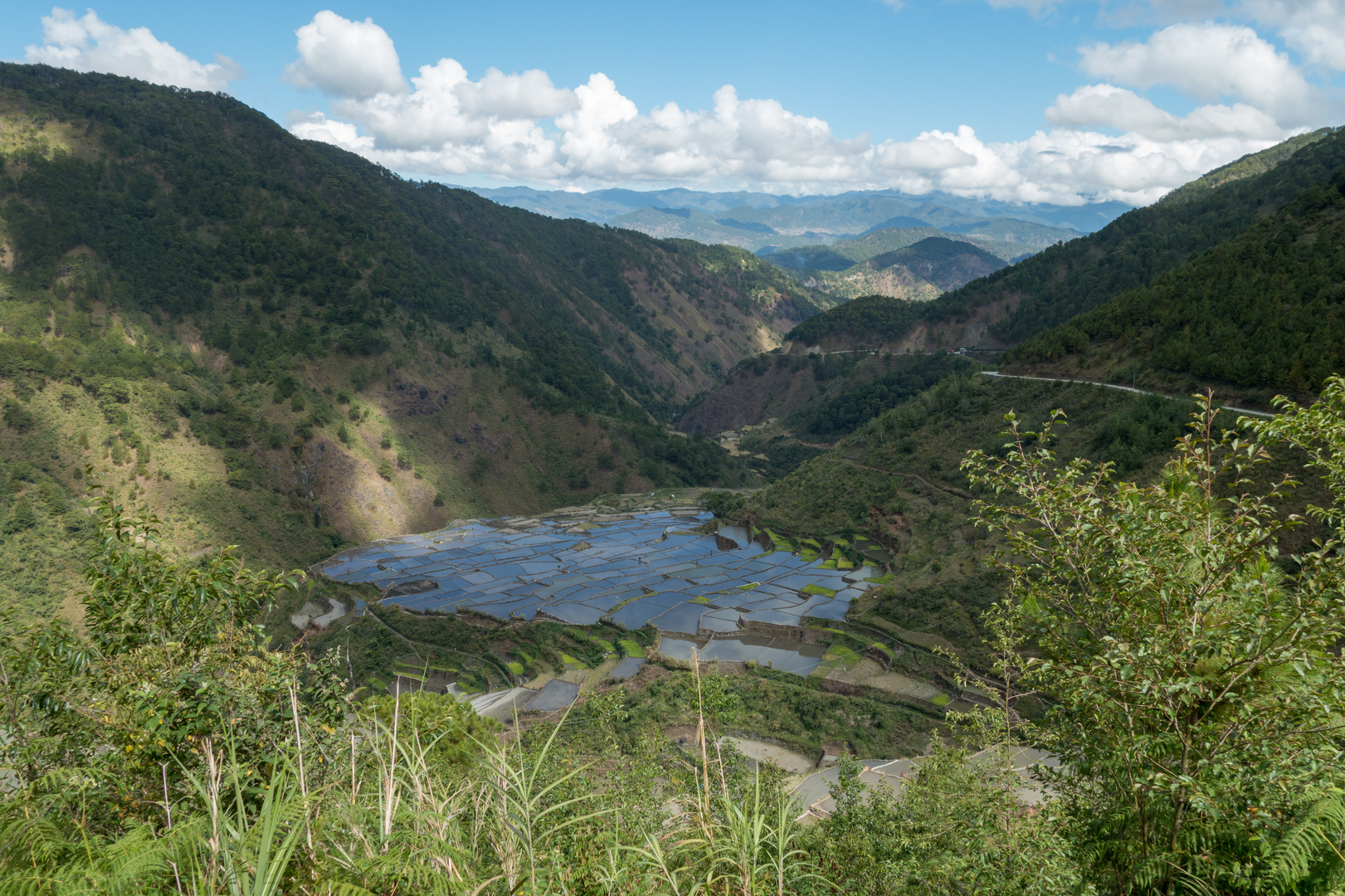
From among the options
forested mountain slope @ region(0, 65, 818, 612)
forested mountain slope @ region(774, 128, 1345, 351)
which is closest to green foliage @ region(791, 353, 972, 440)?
forested mountain slope @ region(774, 128, 1345, 351)

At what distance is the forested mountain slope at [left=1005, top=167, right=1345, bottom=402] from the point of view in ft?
132

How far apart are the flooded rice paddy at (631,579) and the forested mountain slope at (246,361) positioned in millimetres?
13148

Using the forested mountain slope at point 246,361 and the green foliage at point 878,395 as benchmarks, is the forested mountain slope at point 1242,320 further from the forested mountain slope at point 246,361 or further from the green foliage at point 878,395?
the forested mountain slope at point 246,361

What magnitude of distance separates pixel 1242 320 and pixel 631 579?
165 feet

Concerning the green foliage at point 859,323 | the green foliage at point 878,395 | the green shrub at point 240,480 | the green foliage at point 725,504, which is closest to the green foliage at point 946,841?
the green foliage at point 725,504

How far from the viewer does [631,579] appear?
63625 millimetres

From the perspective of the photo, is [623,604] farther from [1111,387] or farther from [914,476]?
[1111,387]

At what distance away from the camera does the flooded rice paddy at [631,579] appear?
51438mm

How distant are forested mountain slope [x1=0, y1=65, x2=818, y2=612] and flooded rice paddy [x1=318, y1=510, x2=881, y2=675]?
13.1 m

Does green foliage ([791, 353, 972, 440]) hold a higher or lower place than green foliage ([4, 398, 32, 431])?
lower

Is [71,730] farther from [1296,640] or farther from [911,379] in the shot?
[911,379]

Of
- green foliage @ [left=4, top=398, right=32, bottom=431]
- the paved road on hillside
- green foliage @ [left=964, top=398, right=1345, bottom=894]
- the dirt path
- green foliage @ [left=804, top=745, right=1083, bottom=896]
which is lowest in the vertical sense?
the dirt path

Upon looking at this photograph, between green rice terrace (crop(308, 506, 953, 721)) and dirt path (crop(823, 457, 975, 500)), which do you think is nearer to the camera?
green rice terrace (crop(308, 506, 953, 721))

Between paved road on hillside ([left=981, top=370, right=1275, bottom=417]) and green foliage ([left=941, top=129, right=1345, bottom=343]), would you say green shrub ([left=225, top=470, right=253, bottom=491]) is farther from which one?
green foliage ([left=941, top=129, right=1345, bottom=343])
